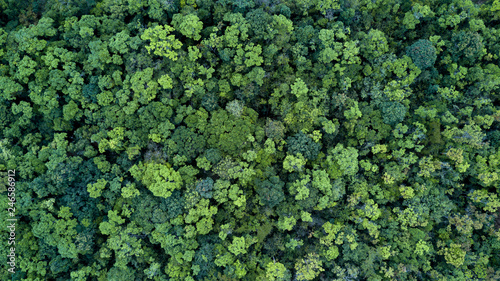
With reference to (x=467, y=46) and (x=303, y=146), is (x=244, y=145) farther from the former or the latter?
(x=467, y=46)

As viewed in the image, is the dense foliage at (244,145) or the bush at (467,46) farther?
the bush at (467,46)

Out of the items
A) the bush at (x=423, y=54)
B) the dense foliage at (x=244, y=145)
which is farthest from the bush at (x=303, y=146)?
the bush at (x=423, y=54)

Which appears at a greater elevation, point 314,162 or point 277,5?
point 277,5

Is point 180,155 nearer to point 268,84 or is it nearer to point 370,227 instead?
point 268,84

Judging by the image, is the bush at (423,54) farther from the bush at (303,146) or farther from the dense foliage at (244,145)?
the bush at (303,146)

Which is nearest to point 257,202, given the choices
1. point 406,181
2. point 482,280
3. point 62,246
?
point 406,181

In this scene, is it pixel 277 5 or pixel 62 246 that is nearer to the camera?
pixel 62 246

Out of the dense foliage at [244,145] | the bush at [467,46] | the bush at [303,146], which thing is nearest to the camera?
the dense foliage at [244,145]

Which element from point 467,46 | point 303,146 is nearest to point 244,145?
point 303,146

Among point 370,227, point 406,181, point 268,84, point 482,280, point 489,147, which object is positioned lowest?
point 482,280
